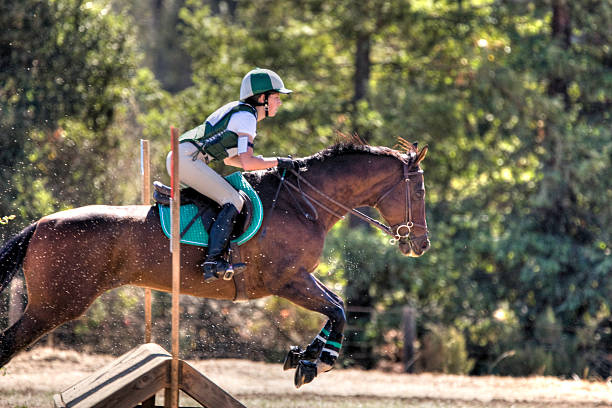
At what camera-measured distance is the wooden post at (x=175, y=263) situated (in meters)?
5.49

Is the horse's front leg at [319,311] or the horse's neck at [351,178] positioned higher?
the horse's neck at [351,178]

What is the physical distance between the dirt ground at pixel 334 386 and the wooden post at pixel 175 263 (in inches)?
97.8

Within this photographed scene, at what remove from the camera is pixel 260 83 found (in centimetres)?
606

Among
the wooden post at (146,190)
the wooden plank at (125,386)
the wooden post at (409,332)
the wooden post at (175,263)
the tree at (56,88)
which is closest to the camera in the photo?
the wooden plank at (125,386)

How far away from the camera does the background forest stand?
41.9 ft

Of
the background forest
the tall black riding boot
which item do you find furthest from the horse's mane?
the background forest

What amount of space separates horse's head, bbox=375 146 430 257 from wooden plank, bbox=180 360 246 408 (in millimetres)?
1936

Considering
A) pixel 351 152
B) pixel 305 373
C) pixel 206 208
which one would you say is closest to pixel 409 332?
pixel 351 152

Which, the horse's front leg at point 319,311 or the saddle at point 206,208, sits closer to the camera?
the horse's front leg at point 319,311

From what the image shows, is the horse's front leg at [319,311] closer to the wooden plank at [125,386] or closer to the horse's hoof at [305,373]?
the horse's hoof at [305,373]

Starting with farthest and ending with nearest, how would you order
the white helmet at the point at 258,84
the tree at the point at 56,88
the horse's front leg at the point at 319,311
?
the tree at the point at 56,88 → the white helmet at the point at 258,84 → the horse's front leg at the point at 319,311

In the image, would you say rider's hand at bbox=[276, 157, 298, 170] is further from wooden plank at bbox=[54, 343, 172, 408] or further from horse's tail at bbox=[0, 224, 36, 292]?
horse's tail at bbox=[0, 224, 36, 292]

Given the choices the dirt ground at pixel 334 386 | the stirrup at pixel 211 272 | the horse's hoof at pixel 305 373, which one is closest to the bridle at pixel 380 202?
the stirrup at pixel 211 272

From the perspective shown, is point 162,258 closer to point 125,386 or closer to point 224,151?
point 224,151
